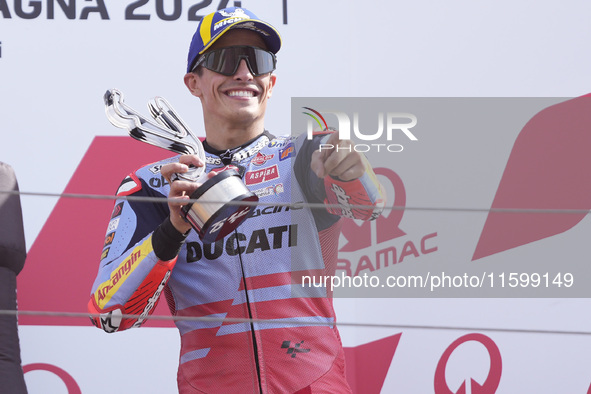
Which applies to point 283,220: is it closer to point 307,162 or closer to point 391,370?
point 307,162

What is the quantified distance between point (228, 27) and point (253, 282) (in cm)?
41

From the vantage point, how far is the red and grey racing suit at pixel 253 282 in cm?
118

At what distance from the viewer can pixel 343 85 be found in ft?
5.67

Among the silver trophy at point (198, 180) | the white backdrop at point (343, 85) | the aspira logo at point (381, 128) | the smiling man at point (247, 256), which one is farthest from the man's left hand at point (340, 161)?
the white backdrop at point (343, 85)

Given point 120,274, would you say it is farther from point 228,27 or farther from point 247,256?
point 228,27

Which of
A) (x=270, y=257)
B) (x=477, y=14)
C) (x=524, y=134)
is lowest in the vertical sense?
(x=270, y=257)

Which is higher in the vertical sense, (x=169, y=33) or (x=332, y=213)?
(x=169, y=33)

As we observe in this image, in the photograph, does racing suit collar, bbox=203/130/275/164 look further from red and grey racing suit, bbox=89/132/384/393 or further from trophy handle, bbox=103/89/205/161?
trophy handle, bbox=103/89/205/161

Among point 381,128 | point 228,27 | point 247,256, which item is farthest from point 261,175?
point 381,128

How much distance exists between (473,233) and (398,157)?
0.23m

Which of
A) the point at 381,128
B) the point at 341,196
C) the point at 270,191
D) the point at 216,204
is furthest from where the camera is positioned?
the point at 381,128

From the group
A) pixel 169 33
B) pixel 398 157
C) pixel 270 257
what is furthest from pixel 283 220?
pixel 169 33

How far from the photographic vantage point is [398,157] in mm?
1769

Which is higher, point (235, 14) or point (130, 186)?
point (235, 14)
